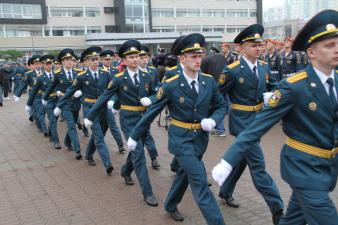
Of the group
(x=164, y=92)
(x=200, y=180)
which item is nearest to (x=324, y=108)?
(x=200, y=180)

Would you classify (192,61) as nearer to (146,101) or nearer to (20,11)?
(146,101)

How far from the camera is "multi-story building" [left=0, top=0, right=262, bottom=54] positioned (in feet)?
197

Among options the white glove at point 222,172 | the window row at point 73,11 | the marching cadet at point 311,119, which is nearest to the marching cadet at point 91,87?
the white glove at point 222,172

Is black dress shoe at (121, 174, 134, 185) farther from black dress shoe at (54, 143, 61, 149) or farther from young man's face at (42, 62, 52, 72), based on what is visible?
young man's face at (42, 62, 52, 72)

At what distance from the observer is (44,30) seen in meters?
62.2

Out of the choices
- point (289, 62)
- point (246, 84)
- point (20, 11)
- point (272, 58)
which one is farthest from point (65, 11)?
point (246, 84)

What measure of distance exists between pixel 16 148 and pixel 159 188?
4.98m

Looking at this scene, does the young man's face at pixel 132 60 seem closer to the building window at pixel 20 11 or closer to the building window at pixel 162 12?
the building window at pixel 20 11

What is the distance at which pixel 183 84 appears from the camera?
4496 millimetres

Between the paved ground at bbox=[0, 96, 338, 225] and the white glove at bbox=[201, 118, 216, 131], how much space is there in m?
1.24

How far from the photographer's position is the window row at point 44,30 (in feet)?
196

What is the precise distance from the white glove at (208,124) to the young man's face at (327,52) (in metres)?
1.55

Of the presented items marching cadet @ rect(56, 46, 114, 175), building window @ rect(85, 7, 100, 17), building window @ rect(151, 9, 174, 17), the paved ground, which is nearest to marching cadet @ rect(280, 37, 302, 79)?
the paved ground

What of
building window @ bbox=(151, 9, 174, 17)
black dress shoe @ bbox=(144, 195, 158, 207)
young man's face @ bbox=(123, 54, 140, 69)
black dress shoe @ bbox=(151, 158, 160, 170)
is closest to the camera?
black dress shoe @ bbox=(144, 195, 158, 207)
